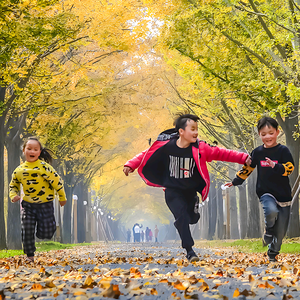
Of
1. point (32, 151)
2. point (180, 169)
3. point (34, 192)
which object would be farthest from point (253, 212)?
point (32, 151)

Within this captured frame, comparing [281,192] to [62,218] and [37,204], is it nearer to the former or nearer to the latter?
[37,204]

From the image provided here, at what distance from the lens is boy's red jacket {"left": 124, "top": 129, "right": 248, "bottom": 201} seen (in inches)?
225

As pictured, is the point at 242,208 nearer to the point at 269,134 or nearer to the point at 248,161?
the point at 248,161

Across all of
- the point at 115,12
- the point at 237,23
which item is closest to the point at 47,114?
the point at 115,12

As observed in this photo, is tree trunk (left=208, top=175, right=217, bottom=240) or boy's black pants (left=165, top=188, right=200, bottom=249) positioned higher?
boy's black pants (left=165, top=188, right=200, bottom=249)

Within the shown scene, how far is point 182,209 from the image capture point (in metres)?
5.89

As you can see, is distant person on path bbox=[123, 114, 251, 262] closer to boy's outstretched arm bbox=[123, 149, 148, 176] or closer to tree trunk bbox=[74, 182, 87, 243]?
boy's outstretched arm bbox=[123, 149, 148, 176]

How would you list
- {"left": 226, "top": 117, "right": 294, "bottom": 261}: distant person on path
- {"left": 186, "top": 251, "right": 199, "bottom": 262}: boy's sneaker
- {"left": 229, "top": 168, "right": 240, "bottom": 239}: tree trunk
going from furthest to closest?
{"left": 229, "top": 168, "right": 240, "bottom": 239}: tree trunk → {"left": 186, "top": 251, "right": 199, "bottom": 262}: boy's sneaker → {"left": 226, "top": 117, "right": 294, "bottom": 261}: distant person on path

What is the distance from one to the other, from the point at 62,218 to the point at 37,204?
54.2 ft

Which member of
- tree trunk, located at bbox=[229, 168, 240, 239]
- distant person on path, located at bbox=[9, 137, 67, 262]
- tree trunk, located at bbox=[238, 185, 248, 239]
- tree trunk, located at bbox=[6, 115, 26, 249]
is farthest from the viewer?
tree trunk, located at bbox=[229, 168, 240, 239]

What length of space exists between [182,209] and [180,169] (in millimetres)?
562

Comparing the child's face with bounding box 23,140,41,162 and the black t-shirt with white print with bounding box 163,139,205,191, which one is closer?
the black t-shirt with white print with bounding box 163,139,205,191

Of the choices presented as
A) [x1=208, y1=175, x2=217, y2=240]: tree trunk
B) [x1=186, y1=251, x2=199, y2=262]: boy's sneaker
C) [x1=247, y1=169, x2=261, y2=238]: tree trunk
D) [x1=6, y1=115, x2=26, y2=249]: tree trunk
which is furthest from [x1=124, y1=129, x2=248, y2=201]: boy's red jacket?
[x1=208, y1=175, x2=217, y2=240]: tree trunk

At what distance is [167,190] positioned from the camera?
6.00 metres
